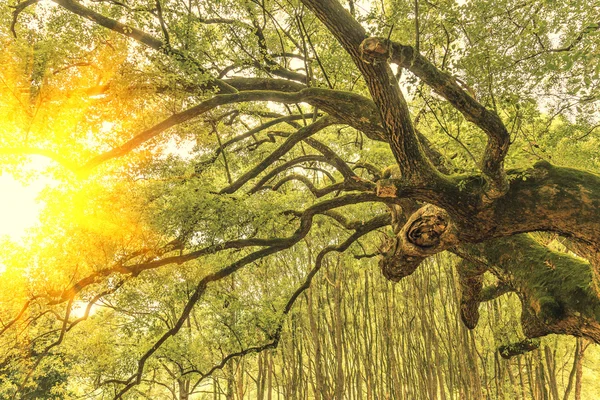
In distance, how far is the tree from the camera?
9.37ft

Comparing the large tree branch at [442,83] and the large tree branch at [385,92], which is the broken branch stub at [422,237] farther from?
the large tree branch at [442,83]

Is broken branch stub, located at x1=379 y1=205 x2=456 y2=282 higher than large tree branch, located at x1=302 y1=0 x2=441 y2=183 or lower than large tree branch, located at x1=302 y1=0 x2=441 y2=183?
lower

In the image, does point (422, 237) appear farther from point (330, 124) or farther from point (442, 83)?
point (442, 83)

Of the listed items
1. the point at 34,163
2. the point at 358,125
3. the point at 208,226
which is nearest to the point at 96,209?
the point at 34,163

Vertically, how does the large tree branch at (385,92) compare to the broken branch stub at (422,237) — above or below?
above

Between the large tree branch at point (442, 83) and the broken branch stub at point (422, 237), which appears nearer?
the large tree branch at point (442, 83)

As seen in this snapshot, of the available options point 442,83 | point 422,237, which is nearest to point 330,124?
point 422,237

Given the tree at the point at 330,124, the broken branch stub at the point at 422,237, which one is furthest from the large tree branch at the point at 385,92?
the broken branch stub at the point at 422,237

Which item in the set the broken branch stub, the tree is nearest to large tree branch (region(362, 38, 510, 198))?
the tree

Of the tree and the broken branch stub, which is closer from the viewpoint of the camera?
the tree

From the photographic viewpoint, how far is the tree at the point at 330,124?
2.86 metres

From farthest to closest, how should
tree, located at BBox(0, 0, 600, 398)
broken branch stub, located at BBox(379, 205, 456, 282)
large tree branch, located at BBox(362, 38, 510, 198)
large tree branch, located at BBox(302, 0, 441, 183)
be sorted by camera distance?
broken branch stub, located at BBox(379, 205, 456, 282) < tree, located at BBox(0, 0, 600, 398) < large tree branch, located at BBox(302, 0, 441, 183) < large tree branch, located at BBox(362, 38, 510, 198)

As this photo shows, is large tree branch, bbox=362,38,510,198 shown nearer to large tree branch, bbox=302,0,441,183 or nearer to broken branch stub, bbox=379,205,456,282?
large tree branch, bbox=302,0,441,183

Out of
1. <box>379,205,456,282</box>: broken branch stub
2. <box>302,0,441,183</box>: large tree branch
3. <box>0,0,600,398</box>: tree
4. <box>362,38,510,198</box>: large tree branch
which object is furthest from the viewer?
<box>379,205,456,282</box>: broken branch stub
